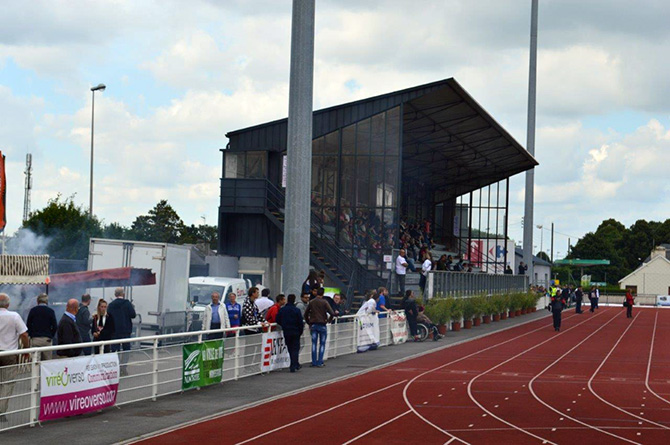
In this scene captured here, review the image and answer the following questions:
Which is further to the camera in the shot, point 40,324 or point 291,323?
point 291,323

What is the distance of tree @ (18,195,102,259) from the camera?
172ft

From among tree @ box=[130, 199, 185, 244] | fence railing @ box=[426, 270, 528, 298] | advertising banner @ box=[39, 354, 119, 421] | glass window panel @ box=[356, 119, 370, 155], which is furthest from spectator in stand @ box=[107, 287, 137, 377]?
tree @ box=[130, 199, 185, 244]

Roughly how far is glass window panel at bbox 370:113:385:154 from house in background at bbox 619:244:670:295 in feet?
307

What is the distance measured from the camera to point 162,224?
104 metres

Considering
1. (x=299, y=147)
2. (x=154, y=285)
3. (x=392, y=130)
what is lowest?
(x=154, y=285)

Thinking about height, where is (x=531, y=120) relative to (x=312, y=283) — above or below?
above

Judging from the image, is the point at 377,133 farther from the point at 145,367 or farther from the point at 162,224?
the point at 162,224

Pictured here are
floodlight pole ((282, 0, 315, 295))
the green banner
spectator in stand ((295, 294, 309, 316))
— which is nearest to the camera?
the green banner

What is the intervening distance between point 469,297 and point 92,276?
74.7 feet

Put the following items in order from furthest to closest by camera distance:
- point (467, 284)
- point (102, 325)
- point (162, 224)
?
1. point (162, 224)
2. point (467, 284)
3. point (102, 325)

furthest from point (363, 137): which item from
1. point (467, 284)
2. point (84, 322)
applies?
point (84, 322)

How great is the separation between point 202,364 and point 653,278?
119213 millimetres

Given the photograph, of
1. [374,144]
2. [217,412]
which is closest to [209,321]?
[217,412]

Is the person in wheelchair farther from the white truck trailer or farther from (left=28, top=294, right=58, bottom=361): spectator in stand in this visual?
(left=28, top=294, right=58, bottom=361): spectator in stand
